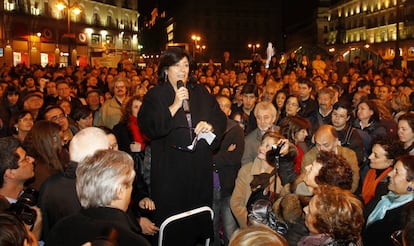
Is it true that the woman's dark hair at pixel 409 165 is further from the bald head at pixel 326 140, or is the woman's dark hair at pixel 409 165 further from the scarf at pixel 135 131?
the scarf at pixel 135 131

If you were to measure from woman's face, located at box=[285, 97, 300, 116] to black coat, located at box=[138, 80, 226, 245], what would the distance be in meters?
3.86

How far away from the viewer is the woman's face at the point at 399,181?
164 inches

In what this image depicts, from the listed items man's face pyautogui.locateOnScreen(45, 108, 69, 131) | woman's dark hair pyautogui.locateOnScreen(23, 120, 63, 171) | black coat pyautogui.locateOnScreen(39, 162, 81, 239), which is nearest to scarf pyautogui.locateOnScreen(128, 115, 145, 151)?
man's face pyautogui.locateOnScreen(45, 108, 69, 131)

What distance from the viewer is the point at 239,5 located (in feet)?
267

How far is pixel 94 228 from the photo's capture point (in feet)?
8.39

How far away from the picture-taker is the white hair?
384 centimetres

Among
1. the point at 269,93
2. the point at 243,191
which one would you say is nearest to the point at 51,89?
the point at 269,93

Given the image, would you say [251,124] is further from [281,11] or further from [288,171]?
[281,11]

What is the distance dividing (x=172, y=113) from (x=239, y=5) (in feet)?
262

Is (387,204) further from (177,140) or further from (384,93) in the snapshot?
(384,93)

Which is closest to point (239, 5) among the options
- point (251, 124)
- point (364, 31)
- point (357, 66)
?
point (364, 31)

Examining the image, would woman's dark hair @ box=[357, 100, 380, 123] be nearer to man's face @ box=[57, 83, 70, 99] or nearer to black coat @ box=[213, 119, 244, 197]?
black coat @ box=[213, 119, 244, 197]

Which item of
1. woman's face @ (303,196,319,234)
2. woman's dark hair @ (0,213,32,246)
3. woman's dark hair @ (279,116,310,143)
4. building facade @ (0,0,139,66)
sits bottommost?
woman's face @ (303,196,319,234)

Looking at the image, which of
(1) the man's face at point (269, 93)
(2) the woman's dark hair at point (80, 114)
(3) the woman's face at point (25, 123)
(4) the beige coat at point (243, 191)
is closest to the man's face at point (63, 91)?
(2) the woman's dark hair at point (80, 114)
